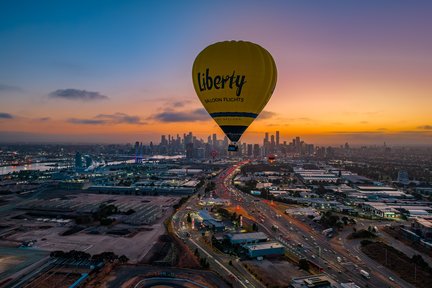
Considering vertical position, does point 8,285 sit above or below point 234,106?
below

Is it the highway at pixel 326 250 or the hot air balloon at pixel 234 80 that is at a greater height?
the hot air balloon at pixel 234 80

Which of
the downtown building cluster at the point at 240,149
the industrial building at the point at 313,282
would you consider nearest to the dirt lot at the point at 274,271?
the industrial building at the point at 313,282

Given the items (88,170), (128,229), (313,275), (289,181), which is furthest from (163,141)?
(313,275)

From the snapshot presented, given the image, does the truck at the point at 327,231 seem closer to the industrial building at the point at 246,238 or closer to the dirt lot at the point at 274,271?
the industrial building at the point at 246,238

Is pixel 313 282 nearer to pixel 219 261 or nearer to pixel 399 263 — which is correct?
pixel 219 261

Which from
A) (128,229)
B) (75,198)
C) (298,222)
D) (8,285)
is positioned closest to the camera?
(8,285)

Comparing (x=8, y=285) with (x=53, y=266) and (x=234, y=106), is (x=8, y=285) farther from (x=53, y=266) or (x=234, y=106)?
(x=234, y=106)
